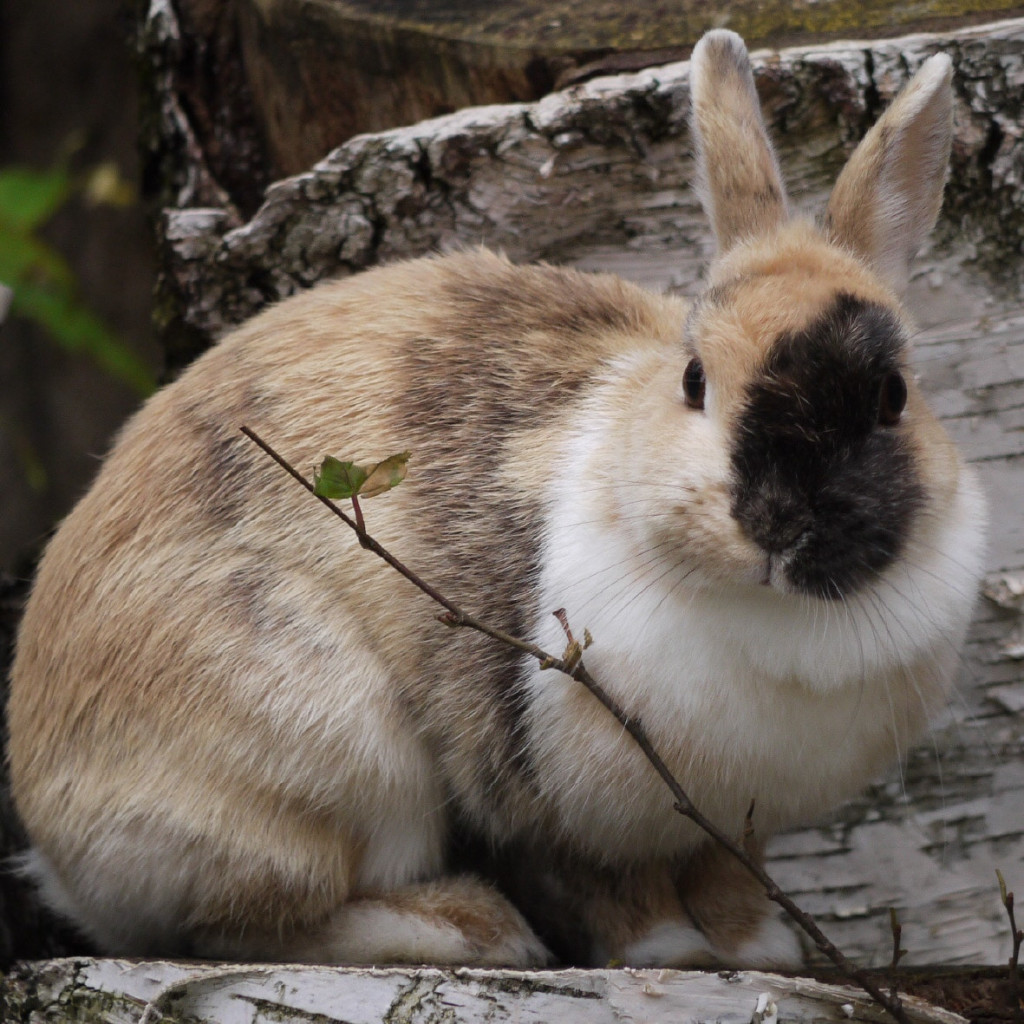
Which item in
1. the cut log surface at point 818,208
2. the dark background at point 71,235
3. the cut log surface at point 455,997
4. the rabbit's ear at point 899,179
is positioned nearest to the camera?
the cut log surface at point 455,997

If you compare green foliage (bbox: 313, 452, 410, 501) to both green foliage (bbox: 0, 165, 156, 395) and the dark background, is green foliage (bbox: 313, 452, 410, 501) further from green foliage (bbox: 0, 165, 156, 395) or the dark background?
the dark background

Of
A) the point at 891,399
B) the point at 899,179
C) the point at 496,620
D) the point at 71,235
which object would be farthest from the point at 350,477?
the point at 71,235

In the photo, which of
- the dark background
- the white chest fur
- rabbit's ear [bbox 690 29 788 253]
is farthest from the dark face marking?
the dark background

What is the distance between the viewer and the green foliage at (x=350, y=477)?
6.42ft

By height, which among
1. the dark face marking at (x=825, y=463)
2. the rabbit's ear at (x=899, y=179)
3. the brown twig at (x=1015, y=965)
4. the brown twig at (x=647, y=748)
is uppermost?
the rabbit's ear at (x=899, y=179)

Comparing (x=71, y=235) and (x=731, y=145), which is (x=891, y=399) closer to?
(x=731, y=145)

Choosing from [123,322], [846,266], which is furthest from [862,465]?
[123,322]

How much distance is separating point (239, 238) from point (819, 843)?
79.9 inches

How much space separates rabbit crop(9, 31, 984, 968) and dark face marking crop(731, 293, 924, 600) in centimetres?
1

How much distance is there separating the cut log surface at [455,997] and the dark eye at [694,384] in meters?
0.92

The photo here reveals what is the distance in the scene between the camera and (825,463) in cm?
192

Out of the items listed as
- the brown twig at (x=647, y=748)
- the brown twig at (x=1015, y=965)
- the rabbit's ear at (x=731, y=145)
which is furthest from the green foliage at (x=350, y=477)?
the brown twig at (x=1015, y=965)

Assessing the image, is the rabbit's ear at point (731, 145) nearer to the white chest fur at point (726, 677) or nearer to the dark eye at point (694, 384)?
the dark eye at point (694, 384)

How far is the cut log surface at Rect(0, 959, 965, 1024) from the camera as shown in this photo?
6.74 feet
